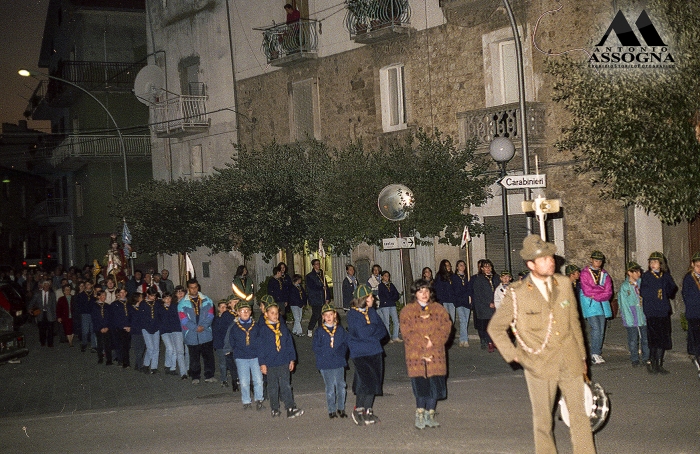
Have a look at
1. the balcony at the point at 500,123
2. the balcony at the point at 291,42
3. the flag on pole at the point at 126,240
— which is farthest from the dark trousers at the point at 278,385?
the flag on pole at the point at 126,240

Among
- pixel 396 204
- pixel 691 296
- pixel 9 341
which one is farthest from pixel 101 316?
pixel 691 296

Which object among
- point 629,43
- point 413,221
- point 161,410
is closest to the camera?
point 161,410

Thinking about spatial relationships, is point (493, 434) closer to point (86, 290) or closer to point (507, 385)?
point (507, 385)

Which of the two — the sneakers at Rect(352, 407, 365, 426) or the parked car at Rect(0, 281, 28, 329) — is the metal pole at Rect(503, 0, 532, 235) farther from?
the parked car at Rect(0, 281, 28, 329)

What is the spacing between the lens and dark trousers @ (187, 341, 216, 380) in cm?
1487

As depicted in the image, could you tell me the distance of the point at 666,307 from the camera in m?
13.1

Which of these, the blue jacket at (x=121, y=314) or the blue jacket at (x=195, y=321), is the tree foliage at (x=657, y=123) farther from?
the blue jacket at (x=121, y=314)

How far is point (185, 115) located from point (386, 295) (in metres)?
18.6

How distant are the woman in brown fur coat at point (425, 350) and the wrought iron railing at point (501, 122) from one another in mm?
12200

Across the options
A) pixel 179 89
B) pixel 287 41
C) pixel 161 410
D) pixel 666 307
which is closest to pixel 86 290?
pixel 161 410

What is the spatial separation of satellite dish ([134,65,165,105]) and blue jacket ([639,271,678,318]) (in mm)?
27529

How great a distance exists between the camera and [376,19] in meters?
26.1

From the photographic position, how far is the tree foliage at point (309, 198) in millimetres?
21422

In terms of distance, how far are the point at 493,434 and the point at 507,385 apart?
3236 mm
